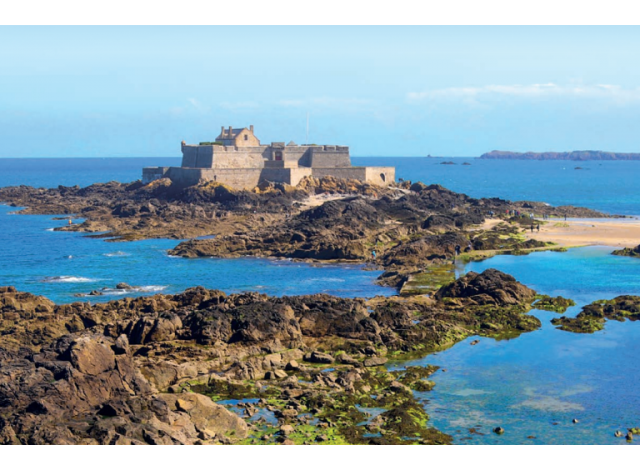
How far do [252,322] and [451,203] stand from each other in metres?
47.7

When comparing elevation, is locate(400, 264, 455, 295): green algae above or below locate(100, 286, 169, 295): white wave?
above

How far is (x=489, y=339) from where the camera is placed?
91.6ft

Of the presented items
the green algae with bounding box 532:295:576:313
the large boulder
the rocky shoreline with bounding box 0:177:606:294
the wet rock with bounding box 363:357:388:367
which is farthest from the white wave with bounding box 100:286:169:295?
the green algae with bounding box 532:295:576:313

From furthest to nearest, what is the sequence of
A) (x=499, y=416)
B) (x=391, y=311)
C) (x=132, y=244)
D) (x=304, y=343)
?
(x=132, y=244)
(x=391, y=311)
(x=304, y=343)
(x=499, y=416)

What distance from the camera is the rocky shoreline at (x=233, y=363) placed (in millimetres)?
18156

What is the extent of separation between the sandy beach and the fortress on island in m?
24.1

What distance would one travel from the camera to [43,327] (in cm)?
2722

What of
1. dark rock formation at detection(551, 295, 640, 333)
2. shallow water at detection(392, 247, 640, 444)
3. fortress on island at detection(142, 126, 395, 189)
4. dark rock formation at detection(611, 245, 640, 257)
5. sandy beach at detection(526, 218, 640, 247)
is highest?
fortress on island at detection(142, 126, 395, 189)

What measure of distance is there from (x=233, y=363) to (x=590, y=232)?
131ft

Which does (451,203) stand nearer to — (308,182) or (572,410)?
(308,182)

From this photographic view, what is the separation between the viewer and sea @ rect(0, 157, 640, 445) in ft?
64.7

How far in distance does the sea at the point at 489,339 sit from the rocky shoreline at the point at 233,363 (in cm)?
121

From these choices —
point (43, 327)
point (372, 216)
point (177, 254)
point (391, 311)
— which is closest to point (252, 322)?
point (391, 311)

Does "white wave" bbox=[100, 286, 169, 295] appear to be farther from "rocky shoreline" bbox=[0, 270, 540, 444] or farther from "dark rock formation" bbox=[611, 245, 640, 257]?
"dark rock formation" bbox=[611, 245, 640, 257]
